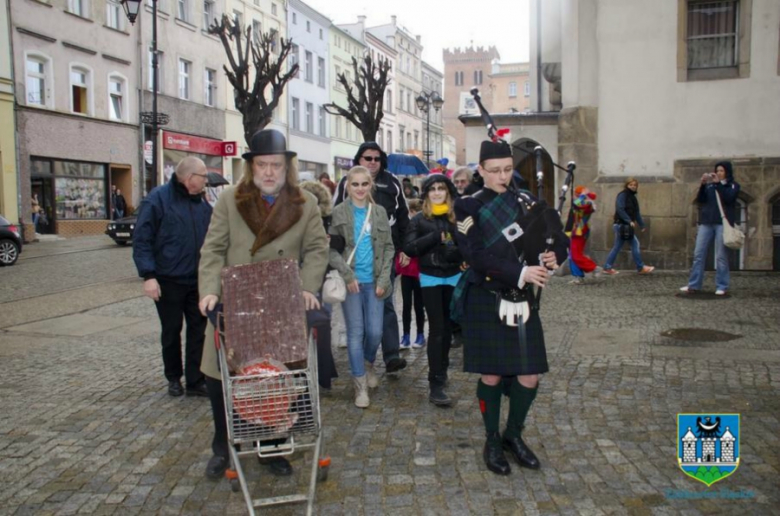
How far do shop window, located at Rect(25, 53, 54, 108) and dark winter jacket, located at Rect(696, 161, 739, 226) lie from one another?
22.4 m

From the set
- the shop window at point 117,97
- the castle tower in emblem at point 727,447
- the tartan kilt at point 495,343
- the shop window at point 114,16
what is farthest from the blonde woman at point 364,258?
the shop window at point 114,16

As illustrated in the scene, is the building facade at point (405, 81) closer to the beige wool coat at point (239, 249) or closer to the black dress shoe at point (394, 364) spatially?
the black dress shoe at point (394, 364)

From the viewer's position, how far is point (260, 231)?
13.7ft

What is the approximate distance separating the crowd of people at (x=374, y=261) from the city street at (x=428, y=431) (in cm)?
25

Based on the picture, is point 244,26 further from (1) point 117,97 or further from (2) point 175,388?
(2) point 175,388

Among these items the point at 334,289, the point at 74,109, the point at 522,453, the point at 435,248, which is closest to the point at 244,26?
the point at 74,109

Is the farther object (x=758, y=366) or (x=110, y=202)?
(x=110, y=202)

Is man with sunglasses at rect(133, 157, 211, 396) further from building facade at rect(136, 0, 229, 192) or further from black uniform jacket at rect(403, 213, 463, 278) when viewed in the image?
building facade at rect(136, 0, 229, 192)

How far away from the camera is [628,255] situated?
1416 centimetres

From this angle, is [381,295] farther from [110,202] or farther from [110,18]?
[110,18]

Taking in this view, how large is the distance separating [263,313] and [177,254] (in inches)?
94.8

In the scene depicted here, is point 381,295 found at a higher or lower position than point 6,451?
higher

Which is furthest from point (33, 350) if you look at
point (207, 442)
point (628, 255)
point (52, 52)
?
point (52, 52)

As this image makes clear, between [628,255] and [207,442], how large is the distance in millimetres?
11020
